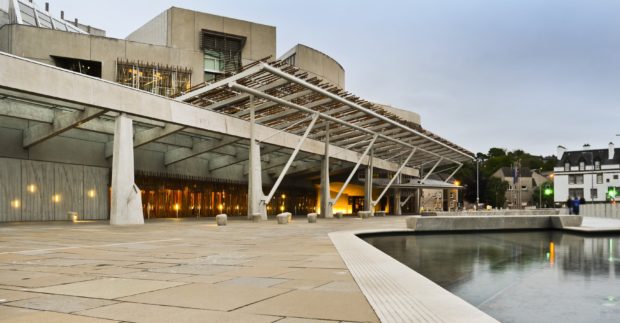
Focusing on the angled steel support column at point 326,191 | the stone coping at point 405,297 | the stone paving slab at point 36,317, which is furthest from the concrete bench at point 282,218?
the stone paving slab at point 36,317

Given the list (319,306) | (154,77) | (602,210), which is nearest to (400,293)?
(319,306)

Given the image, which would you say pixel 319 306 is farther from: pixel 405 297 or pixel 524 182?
pixel 524 182

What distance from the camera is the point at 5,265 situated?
25.6 ft

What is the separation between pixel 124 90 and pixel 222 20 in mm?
22130

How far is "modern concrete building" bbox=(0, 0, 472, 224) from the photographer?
22750 mm

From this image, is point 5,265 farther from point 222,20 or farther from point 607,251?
point 222,20

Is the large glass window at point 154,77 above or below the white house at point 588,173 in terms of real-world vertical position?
above

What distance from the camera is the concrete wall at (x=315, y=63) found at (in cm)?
4844

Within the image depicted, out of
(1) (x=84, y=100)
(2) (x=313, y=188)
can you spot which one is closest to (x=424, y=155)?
(2) (x=313, y=188)

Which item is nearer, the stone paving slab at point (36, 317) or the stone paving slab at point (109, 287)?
the stone paving slab at point (36, 317)

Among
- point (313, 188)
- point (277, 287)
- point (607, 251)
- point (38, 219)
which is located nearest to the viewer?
point (277, 287)

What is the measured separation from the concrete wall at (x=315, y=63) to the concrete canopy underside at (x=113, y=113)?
11.4 m

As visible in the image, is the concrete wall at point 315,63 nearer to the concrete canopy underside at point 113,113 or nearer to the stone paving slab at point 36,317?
the concrete canopy underside at point 113,113

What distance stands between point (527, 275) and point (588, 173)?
281 ft
